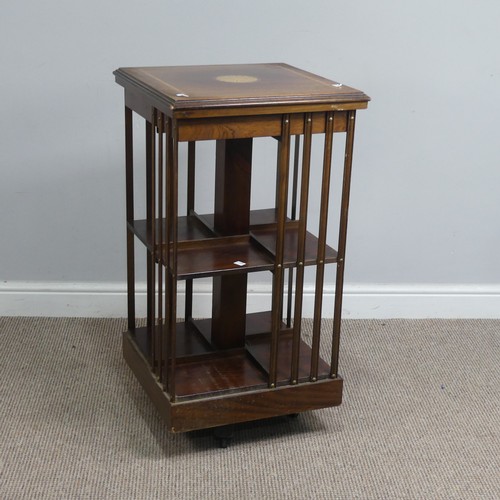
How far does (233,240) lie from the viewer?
2.13m

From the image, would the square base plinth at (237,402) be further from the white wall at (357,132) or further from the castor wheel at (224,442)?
the white wall at (357,132)

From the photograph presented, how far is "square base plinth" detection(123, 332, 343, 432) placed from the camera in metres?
2.05

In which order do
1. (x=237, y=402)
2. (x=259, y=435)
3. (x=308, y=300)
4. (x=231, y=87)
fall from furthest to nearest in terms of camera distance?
(x=308, y=300)
(x=259, y=435)
(x=237, y=402)
(x=231, y=87)

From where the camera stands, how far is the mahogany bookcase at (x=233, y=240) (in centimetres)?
189

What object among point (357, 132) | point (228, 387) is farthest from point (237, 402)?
point (357, 132)

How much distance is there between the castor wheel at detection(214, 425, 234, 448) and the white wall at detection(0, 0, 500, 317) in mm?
800

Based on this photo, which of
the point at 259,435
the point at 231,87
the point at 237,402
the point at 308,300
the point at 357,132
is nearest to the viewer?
the point at 231,87

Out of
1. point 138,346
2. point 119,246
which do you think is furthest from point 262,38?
point 138,346

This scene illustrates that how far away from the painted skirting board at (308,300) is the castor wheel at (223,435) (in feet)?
2.43

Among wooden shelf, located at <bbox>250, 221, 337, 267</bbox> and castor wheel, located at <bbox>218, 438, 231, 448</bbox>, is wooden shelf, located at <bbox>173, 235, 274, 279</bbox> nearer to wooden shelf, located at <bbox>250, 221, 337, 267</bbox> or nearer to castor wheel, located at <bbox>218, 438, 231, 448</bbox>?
wooden shelf, located at <bbox>250, 221, 337, 267</bbox>

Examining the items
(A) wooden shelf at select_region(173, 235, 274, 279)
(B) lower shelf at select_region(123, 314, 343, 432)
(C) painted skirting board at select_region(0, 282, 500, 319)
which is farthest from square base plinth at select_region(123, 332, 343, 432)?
(C) painted skirting board at select_region(0, 282, 500, 319)

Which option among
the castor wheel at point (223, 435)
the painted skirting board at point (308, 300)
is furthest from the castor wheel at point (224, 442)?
the painted skirting board at point (308, 300)

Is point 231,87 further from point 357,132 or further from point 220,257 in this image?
point 357,132

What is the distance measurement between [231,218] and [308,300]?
0.80 meters
